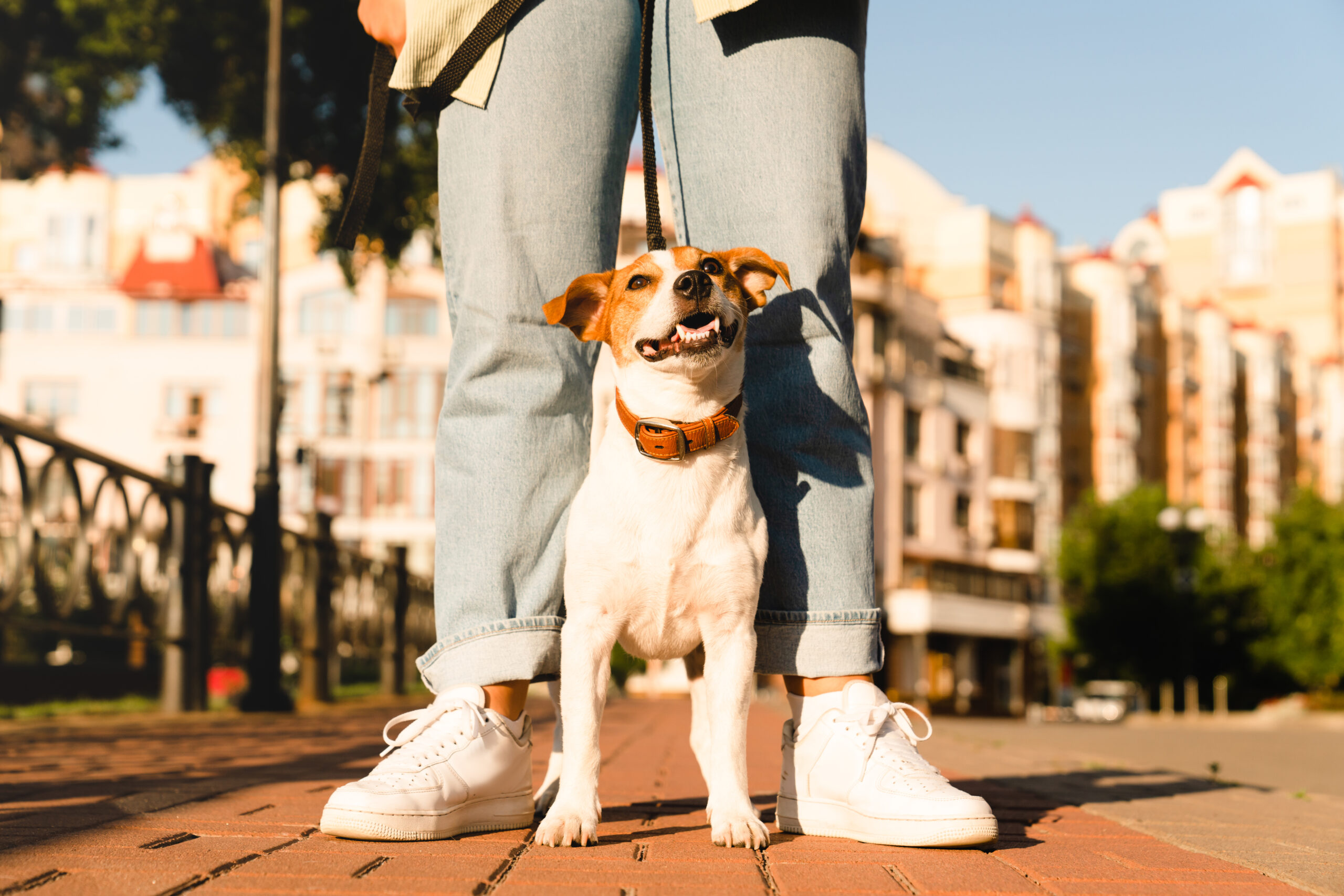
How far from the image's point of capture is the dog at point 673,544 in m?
2.48

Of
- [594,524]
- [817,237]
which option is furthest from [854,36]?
[594,524]

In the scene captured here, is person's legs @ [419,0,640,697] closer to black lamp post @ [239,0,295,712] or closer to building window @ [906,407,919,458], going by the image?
black lamp post @ [239,0,295,712]

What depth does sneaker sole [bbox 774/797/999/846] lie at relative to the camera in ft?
7.72

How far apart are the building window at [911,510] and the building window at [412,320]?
58.9 feet

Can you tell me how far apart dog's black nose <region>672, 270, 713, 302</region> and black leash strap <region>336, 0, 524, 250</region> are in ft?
2.11

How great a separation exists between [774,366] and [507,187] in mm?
691

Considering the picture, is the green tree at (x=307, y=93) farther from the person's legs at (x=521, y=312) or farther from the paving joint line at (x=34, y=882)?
the paving joint line at (x=34, y=882)

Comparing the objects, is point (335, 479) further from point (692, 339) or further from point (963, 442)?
point (692, 339)

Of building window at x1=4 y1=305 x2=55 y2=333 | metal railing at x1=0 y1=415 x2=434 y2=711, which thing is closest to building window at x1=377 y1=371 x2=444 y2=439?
building window at x1=4 y1=305 x2=55 y2=333

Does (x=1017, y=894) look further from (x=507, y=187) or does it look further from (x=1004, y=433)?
(x=1004, y=433)

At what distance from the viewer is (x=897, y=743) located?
2602 mm

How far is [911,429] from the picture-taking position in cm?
4497

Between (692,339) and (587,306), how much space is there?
0.28 m

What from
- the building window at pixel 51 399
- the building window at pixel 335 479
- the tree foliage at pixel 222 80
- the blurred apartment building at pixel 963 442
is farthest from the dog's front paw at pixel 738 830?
the building window at pixel 51 399
